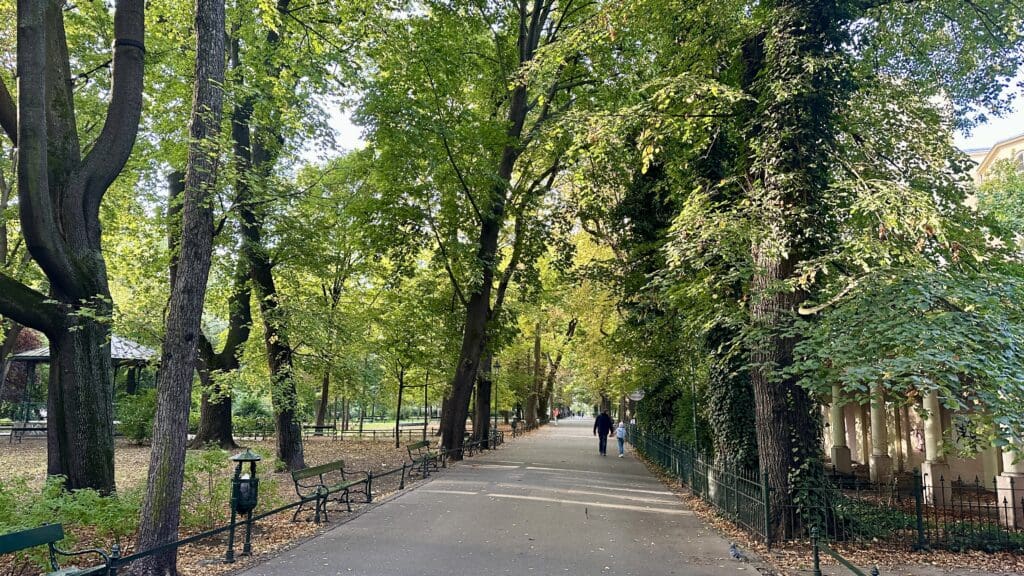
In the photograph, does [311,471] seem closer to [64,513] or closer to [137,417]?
[64,513]

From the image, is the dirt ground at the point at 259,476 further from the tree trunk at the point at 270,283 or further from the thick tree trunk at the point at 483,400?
the thick tree trunk at the point at 483,400

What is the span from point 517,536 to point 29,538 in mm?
5898

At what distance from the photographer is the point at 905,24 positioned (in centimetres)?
1076

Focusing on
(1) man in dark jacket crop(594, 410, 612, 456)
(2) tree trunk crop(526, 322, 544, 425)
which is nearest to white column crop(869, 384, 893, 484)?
(1) man in dark jacket crop(594, 410, 612, 456)

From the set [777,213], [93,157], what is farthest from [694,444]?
[93,157]

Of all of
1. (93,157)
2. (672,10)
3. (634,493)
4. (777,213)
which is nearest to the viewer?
(777,213)

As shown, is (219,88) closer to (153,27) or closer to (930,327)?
(153,27)

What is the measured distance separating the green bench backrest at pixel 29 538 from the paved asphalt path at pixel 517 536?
2075 mm

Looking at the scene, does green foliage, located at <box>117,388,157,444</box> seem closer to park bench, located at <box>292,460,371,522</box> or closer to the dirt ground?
the dirt ground

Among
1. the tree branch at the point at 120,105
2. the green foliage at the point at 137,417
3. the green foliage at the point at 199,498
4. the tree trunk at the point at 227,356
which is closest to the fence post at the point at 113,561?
the green foliage at the point at 199,498

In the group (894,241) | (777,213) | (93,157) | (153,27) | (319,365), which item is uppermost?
(153,27)

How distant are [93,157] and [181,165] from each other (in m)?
6.39

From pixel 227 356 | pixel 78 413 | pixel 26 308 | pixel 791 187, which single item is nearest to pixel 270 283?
pixel 227 356

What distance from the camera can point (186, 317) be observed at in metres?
7.00
